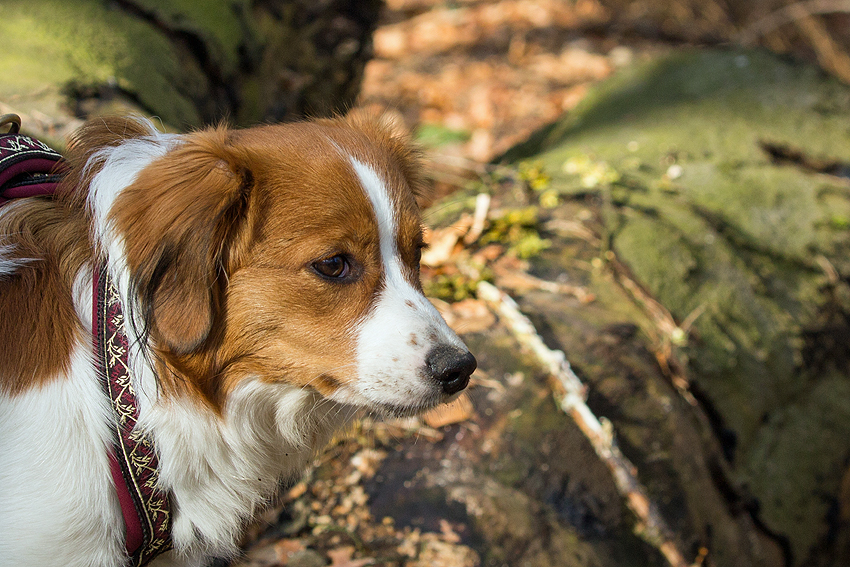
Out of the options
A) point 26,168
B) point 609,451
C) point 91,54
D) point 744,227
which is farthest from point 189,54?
point 744,227

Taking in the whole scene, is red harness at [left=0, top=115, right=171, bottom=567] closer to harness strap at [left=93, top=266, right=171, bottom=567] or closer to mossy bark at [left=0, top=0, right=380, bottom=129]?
harness strap at [left=93, top=266, right=171, bottom=567]

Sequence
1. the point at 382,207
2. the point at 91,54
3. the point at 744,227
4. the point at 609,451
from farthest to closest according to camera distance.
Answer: the point at 744,227 → the point at 91,54 → the point at 609,451 → the point at 382,207

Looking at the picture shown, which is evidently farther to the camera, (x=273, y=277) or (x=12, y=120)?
(x=12, y=120)

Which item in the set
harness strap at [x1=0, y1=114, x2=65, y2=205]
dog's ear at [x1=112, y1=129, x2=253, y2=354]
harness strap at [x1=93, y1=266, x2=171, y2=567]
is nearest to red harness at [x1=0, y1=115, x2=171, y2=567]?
harness strap at [x1=93, y1=266, x2=171, y2=567]

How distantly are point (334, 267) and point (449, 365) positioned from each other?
17.8 inches

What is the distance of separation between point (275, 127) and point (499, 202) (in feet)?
7.40

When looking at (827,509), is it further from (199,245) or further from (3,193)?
(3,193)

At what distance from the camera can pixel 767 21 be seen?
975 centimetres

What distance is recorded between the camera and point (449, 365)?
2.07 meters

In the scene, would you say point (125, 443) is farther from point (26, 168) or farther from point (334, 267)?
point (26, 168)

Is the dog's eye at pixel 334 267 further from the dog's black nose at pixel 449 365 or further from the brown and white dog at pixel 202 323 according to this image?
the dog's black nose at pixel 449 365

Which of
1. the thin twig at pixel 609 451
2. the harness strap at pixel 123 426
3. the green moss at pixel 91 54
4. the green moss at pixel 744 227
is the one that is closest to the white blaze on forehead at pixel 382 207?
the harness strap at pixel 123 426

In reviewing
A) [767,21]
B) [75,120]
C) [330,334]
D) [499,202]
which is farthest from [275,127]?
[767,21]

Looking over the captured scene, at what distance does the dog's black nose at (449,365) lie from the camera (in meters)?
2.06
